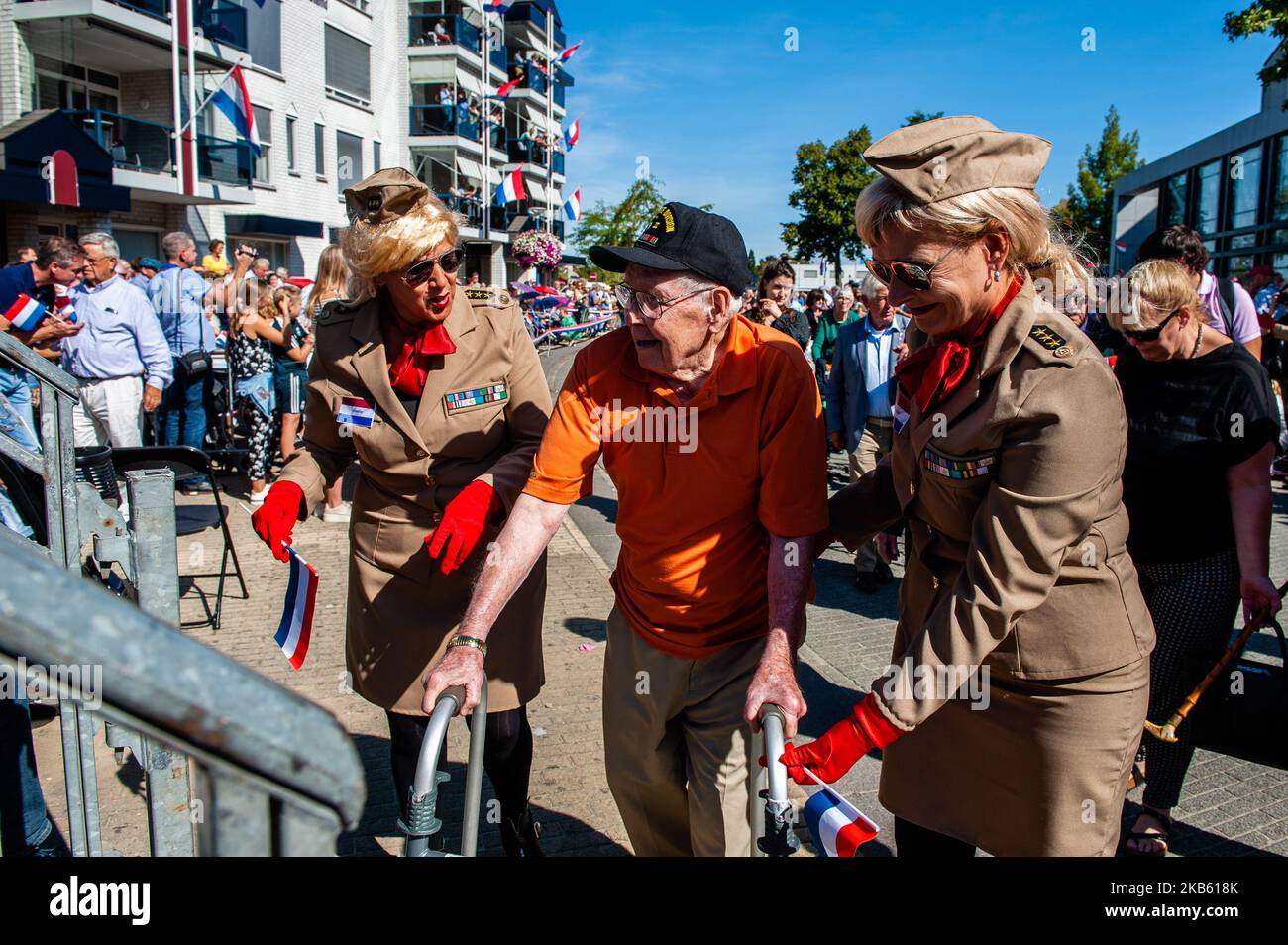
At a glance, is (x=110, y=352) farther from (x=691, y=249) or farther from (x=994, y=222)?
(x=994, y=222)

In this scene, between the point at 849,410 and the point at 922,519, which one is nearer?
the point at 922,519

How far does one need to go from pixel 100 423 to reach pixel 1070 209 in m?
49.9

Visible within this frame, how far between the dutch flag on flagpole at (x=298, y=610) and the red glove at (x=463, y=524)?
0.49m

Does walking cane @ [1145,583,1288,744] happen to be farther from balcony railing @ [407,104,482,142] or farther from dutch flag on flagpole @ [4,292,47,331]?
balcony railing @ [407,104,482,142]

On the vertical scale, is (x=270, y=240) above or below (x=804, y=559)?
above

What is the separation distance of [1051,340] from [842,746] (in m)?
0.93

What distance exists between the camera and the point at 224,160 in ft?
78.6

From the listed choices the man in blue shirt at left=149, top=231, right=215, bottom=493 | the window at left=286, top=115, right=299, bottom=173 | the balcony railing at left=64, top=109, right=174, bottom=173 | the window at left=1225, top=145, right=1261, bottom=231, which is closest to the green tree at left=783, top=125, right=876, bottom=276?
the window at left=1225, top=145, right=1261, bottom=231

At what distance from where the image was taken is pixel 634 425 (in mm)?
2461

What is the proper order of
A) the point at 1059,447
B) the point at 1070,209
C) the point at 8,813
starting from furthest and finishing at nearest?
the point at 1070,209
the point at 8,813
the point at 1059,447

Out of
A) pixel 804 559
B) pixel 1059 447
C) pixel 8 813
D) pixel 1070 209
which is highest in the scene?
pixel 1070 209

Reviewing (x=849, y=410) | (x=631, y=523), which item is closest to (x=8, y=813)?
(x=631, y=523)
